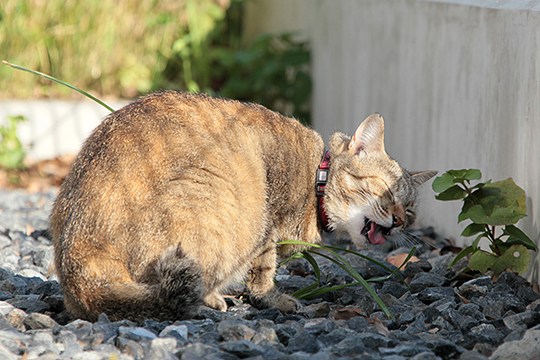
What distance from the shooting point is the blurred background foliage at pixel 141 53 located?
808cm

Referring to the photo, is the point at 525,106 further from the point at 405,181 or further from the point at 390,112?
the point at 390,112

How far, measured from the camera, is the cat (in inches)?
129

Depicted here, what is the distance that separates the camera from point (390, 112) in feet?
19.4

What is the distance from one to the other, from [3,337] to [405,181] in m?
1.92

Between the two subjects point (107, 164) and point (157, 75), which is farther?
point (157, 75)

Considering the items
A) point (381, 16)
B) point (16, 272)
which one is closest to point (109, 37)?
point (381, 16)

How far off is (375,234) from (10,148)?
3935 mm

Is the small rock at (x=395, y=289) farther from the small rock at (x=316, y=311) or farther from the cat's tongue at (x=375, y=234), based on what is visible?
the small rock at (x=316, y=311)

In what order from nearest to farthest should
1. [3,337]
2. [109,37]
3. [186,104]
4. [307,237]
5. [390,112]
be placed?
[3,337] < [186,104] < [307,237] < [390,112] < [109,37]

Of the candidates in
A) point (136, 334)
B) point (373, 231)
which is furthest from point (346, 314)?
point (136, 334)

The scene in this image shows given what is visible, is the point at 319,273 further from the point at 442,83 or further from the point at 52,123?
the point at 52,123

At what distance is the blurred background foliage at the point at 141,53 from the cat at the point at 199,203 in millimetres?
3662

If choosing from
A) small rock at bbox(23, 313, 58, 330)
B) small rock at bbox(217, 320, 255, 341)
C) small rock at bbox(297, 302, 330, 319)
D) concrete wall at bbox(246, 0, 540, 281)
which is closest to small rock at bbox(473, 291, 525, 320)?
concrete wall at bbox(246, 0, 540, 281)

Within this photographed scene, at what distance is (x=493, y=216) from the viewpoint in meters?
3.77
